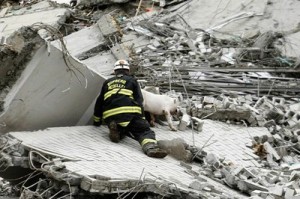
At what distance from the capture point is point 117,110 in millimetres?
10062

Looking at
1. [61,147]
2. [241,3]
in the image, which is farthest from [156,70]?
[61,147]

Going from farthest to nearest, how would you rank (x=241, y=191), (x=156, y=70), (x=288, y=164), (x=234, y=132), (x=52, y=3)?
(x=52, y=3), (x=156, y=70), (x=234, y=132), (x=288, y=164), (x=241, y=191)

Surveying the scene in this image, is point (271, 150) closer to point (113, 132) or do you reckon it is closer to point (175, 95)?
point (113, 132)

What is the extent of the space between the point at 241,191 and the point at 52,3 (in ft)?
41.8

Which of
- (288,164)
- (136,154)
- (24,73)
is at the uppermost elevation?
(24,73)

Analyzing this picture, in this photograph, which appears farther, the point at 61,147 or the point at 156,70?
the point at 156,70

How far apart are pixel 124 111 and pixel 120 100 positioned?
157 millimetres

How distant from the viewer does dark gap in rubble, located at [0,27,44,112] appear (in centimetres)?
976

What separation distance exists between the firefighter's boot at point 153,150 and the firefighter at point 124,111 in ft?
0.06

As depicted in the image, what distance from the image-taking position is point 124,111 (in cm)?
1003

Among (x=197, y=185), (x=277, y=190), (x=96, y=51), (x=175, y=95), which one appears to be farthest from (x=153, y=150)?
(x=96, y=51)

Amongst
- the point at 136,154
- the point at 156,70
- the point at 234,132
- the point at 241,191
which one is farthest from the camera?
the point at 156,70

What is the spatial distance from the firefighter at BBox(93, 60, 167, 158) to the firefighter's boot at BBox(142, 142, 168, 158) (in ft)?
0.06

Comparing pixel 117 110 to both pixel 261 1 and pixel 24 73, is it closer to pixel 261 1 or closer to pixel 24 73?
pixel 24 73
